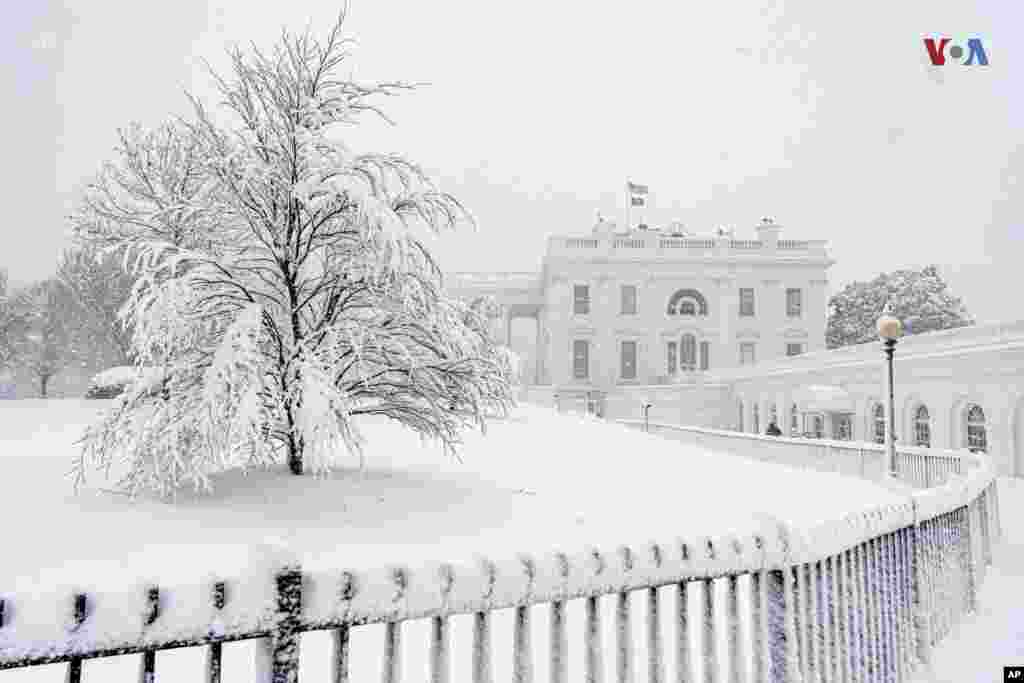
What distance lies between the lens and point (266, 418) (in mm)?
10492

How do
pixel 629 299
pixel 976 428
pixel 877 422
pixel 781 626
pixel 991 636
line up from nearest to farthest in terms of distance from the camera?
1. pixel 781 626
2. pixel 991 636
3. pixel 976 428
4. pixel 877 422
5. pixel 629 299

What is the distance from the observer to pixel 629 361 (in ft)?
200

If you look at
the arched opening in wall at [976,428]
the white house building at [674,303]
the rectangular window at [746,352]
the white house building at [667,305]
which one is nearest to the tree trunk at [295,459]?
the arched opening in wall at [976,428]

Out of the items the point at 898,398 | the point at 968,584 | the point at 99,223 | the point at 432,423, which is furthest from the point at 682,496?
the point at 898,398

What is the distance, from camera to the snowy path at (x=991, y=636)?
5.07 meters

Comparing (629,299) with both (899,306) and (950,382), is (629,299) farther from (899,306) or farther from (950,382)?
(950,382)

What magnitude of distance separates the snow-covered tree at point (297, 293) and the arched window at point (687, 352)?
168 feet

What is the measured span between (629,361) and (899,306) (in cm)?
2407

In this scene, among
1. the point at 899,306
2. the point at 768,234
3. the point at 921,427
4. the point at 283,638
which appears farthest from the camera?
the point at 899,306

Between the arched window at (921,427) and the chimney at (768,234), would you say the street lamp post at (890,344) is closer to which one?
the arched window at (921,427)

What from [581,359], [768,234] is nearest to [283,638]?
[581,359]

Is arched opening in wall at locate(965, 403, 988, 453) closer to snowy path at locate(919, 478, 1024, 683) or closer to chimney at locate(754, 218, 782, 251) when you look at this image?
snowy path at locate(919, 478, 1024, 683)

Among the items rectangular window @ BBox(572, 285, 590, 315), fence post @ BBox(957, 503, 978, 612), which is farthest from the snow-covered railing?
rectangular window @ BBox(572, 285, 590, 315)

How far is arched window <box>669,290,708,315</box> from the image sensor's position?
200ft
